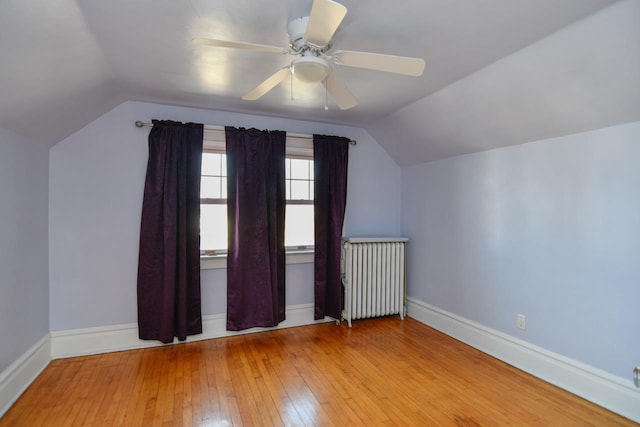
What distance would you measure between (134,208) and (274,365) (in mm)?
1970

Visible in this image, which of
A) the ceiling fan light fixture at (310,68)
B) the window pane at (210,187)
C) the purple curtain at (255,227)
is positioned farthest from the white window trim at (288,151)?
the ceiling fan light fixture at (310,68)

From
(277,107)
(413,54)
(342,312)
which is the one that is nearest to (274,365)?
(342,312)

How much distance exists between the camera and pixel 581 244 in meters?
2.26

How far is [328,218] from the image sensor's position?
3.62 m

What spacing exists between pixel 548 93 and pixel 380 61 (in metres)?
1.38

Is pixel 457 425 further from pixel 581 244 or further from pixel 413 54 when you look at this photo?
pixel 413 54

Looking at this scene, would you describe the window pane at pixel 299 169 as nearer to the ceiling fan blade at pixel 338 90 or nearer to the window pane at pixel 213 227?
the window pane at pixel 213 227

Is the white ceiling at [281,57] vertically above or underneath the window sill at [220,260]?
above

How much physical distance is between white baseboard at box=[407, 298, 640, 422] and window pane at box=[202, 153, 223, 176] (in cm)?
294

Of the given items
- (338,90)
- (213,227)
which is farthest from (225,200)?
(338,90)

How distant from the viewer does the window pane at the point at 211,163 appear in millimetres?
3330

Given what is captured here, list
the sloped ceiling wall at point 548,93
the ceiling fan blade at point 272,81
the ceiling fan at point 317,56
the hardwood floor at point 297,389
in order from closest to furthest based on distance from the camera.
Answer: the ceiling fan at point 317,56, the sloped ceiling wall at point 548,93, the ceiling fan blade at point 272,81, the hardwood floor at point 297,389

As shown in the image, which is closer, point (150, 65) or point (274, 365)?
point (150, 65)

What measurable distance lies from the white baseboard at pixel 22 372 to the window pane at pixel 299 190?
Result: 2601 mm
